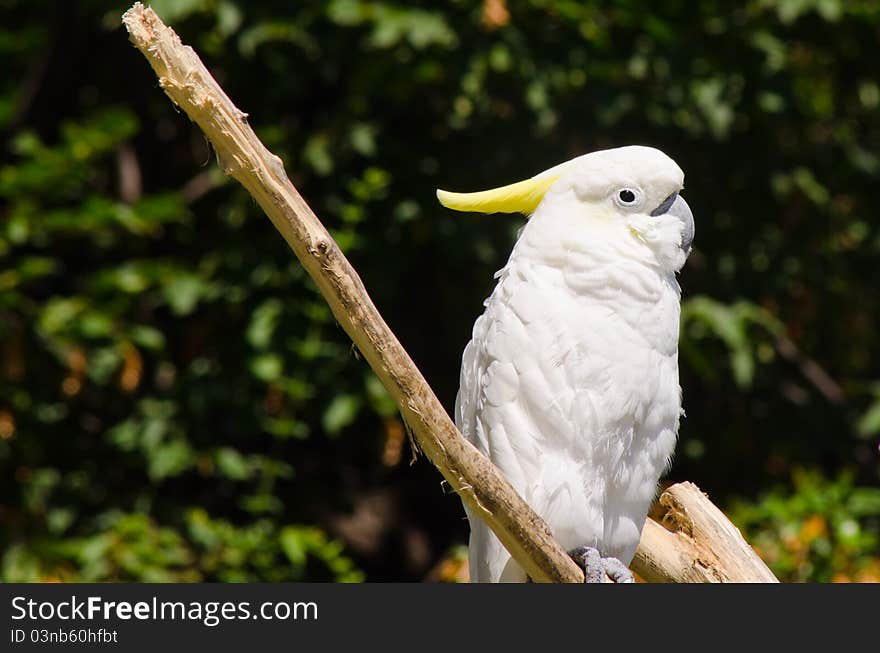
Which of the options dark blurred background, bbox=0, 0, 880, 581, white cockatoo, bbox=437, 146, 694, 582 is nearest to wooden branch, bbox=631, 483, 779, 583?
white cockatoo, bbox=437, 146, 694, 582

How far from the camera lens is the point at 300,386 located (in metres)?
3.14

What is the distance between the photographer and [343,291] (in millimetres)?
1571

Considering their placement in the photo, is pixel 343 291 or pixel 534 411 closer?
pixel 343 291

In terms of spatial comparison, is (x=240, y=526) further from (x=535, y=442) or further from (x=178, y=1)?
(x=535, y=442)

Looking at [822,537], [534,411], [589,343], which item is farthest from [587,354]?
[822,537]

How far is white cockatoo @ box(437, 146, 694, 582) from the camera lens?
1.92 meters

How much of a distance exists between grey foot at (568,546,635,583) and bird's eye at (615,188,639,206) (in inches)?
21.5

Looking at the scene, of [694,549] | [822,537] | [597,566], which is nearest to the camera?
[597,566]

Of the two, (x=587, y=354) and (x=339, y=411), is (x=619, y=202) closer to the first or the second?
(x=587, y=354)

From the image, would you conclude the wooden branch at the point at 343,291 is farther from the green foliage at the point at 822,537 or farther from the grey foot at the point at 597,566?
the green foliage at the point at 822,537

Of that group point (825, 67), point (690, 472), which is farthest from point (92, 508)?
point (825, 67)

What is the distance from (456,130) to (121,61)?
109 cm

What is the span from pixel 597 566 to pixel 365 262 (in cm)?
146

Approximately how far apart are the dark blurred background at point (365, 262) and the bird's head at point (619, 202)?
105cm
